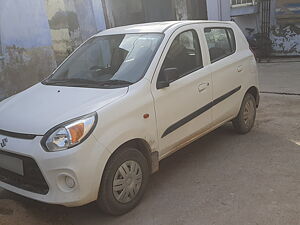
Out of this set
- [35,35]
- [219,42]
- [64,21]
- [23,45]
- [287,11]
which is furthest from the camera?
[287,11]

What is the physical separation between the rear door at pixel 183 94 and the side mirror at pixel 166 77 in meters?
0.03

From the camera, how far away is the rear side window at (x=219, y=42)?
427cm

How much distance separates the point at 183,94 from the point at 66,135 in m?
1.43

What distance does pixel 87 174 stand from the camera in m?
2.75

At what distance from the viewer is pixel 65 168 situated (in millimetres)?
2699

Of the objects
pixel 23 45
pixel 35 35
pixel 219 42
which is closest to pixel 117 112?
pixel 219 42

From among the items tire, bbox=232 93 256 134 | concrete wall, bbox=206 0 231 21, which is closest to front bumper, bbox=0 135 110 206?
tire, bbox=232 93 256 134

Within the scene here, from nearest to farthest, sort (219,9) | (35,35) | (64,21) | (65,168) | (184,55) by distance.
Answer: (65,168)
(184,55)
(35,35)
(64,21)
(219,9)

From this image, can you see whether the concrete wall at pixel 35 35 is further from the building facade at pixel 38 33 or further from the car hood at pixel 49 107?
the car hood at pixel 49 107

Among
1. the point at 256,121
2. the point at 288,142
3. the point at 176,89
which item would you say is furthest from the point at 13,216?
the point at 256,121

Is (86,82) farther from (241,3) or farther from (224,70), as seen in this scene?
(241,3)

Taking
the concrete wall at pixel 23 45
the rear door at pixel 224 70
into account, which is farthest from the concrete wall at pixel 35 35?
the rear door at pixel 224 70

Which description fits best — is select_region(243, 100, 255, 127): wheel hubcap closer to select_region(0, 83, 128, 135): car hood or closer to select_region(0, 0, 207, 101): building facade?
select_region(0, 83, 128, 135): car hood

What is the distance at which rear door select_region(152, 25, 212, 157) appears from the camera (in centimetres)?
346
